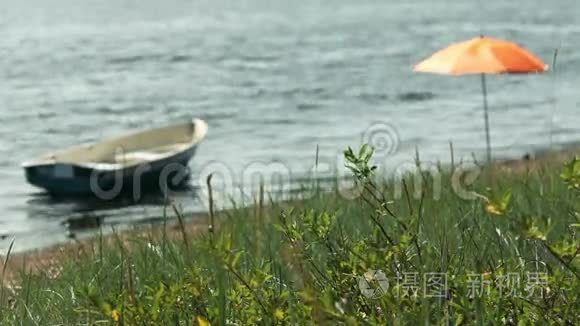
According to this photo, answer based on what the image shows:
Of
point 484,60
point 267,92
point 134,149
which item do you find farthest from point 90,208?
point 267,92

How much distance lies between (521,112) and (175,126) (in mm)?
13583

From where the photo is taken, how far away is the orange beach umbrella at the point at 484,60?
13249 millimetres

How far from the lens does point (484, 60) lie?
525 inches

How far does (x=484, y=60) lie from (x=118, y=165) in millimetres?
12799

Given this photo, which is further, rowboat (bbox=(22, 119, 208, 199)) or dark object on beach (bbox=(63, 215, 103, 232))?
rowboat (bbox=(22, 119, 208, 199))

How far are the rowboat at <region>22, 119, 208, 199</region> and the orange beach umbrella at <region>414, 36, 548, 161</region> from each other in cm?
1150

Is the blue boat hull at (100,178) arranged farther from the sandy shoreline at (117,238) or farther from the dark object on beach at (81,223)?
the sandy shoreline at (117,238)

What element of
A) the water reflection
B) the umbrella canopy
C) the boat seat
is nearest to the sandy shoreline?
the umbrella canopy

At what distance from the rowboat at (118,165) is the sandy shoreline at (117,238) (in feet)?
13.6

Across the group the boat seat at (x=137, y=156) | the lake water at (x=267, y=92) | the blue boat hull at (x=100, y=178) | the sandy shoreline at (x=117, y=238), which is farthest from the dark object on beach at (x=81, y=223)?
the sandy shoreline at (x=117, y=238)

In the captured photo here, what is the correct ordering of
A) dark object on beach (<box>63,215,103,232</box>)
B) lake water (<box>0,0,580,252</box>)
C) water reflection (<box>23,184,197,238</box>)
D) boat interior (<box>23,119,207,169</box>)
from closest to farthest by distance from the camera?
dark object on beach (<box>63,215,103,232</box>) < water reflection (<box>23,184,197,238</box>) < boat interior (<box>23,119,207,169</box>) < lake water (<box>0,0,580,252</box>)

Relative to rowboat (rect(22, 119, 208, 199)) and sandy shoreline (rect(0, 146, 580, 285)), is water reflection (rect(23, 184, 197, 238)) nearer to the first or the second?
rowboat (rect(22, 119, 208, 199))

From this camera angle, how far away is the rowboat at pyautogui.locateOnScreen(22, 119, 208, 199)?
24.2 m

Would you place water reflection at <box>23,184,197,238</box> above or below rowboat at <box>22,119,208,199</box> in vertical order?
below
